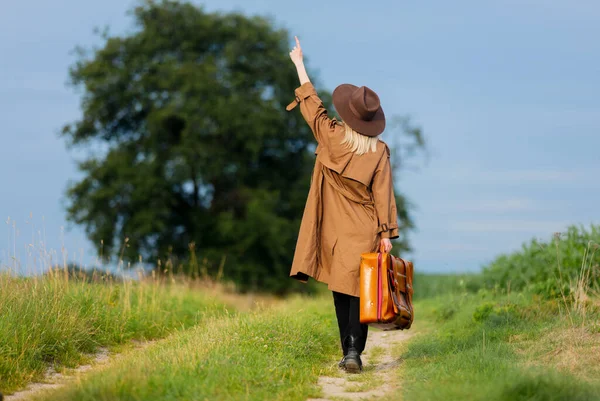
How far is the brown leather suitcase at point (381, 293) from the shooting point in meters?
6.25

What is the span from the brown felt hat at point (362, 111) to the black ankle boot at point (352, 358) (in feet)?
6.73

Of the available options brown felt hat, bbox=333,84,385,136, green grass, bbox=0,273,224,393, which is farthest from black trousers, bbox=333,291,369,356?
green grass, bbox=0,273,224,393

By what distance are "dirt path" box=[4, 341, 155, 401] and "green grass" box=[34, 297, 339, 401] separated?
70 cm

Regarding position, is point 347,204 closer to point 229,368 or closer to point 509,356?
point 229,368

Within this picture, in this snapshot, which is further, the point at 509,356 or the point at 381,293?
the point at 509,356

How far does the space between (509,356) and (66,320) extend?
495cm

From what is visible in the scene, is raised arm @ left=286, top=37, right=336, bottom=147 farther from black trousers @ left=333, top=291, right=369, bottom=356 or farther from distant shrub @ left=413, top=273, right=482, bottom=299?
distant shrub @ left=413, top=273, right=482, bottom=299

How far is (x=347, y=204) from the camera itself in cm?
667

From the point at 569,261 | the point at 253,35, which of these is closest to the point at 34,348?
the point at 569,261

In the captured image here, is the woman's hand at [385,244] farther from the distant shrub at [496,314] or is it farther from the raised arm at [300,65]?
the distant shrub at [496,314]

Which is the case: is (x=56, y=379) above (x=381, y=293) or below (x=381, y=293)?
below

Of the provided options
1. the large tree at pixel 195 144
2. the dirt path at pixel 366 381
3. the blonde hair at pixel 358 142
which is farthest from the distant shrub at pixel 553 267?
the large tree at pixel 195 144

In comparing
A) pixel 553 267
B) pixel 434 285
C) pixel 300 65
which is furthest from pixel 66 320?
pixel 434 285

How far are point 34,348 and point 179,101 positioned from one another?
15.0 metres
